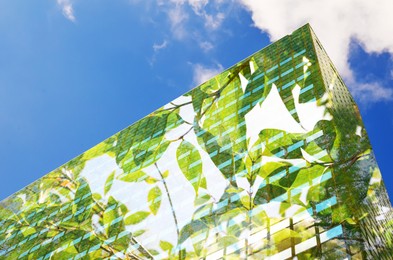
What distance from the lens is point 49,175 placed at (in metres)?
24.4

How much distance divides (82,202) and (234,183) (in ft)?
24.5

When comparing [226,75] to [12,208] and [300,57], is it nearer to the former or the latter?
[300,57]

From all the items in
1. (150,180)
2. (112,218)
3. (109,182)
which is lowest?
(112,218)

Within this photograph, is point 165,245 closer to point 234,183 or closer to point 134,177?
point 234,183

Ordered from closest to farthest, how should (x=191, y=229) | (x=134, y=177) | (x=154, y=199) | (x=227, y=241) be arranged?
(x=227, y=241) → (x=191, y=229) → (x=154, y=199) → (x=134, y=177)

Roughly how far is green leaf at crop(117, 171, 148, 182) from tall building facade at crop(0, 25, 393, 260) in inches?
2.1

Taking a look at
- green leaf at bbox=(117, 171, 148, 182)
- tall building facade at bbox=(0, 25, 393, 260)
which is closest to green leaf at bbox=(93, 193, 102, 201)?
tall building facade at bbox=(0, 25, 393, 260)

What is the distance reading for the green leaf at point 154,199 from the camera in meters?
16.6

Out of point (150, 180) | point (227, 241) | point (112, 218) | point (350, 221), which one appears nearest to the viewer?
point (350, 221)

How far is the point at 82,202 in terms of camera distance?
1989cm

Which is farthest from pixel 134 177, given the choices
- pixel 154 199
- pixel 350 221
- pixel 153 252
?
pixel 350 221

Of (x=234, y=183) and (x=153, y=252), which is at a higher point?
(x=234, y=183)

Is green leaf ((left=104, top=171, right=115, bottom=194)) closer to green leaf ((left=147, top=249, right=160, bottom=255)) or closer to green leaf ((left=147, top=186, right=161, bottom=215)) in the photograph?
green leaf ((left=147, top=186, right=161, bottom=215))

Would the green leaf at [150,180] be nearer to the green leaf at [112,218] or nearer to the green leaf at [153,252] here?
the green leaf at [112,218]
